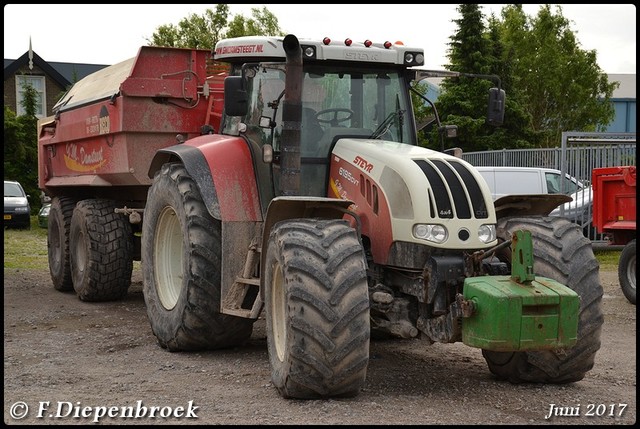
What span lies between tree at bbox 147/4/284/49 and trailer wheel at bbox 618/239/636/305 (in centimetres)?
2762

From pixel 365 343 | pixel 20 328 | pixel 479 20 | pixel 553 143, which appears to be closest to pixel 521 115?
pixel 479 20

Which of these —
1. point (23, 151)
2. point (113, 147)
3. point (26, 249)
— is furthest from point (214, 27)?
→ point (113, 147)

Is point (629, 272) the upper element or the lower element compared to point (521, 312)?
lower

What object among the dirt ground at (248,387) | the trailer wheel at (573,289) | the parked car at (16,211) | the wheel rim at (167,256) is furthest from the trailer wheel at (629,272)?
the parked car at (16,211)

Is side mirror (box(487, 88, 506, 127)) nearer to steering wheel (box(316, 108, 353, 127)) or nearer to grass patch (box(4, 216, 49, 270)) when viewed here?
steering wheel (box(316, 108, 353, 127))

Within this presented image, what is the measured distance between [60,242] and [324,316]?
7.85 m

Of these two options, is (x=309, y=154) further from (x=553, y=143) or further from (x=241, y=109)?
(x=553, y=143)

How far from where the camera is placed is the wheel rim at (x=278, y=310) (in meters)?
7.00

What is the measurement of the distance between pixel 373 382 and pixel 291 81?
228 cm

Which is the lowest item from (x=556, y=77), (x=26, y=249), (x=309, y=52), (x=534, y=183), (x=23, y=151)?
(x=26, y=249)

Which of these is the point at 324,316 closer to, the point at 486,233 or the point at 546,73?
the point at 486,233

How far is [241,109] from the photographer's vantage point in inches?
298

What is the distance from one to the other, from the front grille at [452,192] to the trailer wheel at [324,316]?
68cm

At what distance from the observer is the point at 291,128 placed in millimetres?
7590
